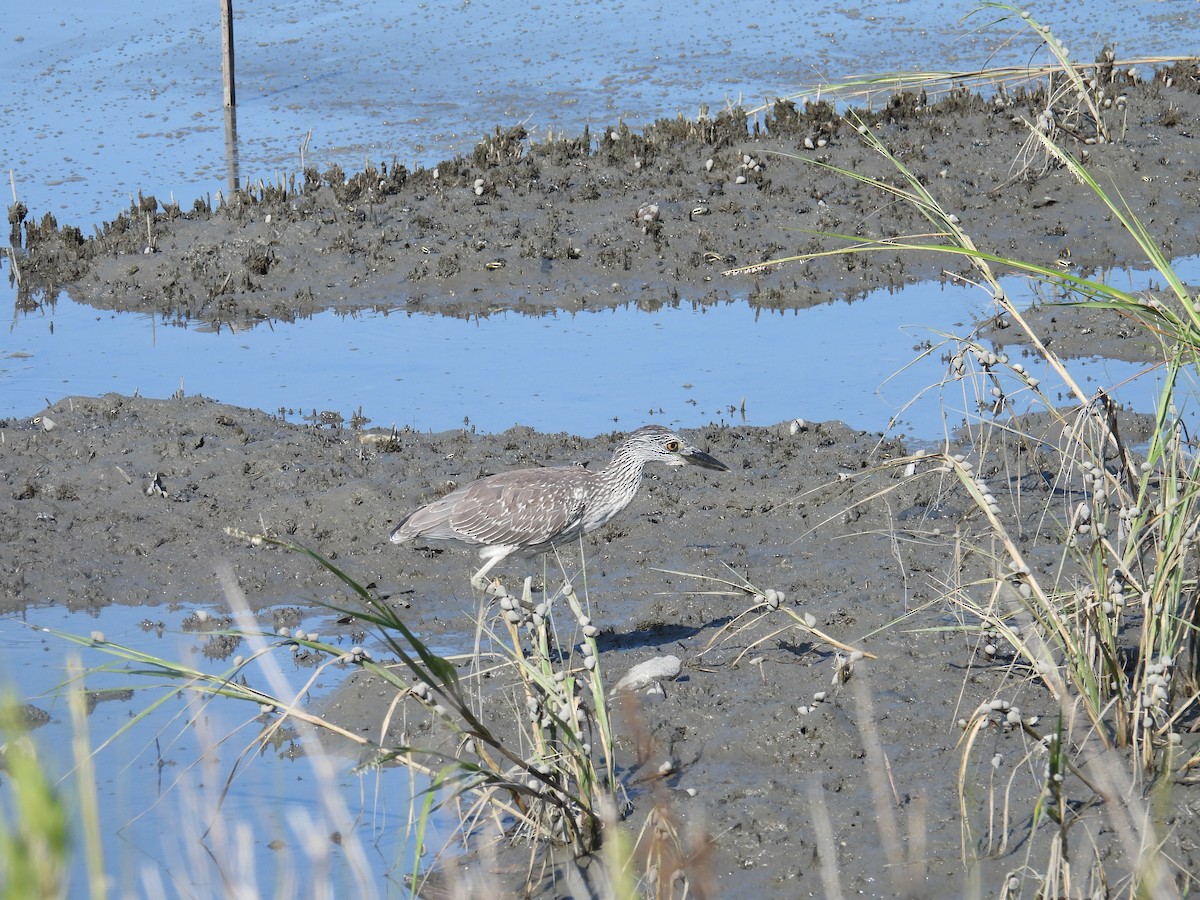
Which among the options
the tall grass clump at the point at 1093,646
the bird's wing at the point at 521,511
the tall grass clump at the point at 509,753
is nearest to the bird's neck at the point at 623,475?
the bird's wing at the point at 521,511

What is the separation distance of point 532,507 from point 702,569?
120 centimetres

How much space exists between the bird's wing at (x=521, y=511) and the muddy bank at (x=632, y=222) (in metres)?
6.40

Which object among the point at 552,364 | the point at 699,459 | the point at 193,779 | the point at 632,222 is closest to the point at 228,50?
the point at 632,222

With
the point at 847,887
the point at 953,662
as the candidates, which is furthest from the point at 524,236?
the point at 847,887

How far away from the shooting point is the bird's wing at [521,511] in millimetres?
8008

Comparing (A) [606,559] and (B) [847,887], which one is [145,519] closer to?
(A) [606,559]

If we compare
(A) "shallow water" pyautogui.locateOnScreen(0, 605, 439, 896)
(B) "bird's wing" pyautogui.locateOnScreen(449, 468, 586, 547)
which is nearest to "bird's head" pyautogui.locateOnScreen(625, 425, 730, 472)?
(B) "bird's wing" pyautogui.locateOnScreen(449, 468, 586, 547)

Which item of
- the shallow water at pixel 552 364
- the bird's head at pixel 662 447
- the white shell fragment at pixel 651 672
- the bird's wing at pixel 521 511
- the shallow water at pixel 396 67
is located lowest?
the white shell fragment at pixel 651 672

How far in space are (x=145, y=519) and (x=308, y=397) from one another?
2.66 meters

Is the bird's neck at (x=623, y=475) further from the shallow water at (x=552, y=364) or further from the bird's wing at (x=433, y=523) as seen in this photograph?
the shallow water at (x=552, y=364)

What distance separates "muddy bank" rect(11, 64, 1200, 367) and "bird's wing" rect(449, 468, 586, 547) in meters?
6.40

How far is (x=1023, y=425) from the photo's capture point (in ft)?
34.3

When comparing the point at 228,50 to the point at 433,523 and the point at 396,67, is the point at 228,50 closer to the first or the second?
the point at 396,67

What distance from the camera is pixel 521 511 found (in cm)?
802
